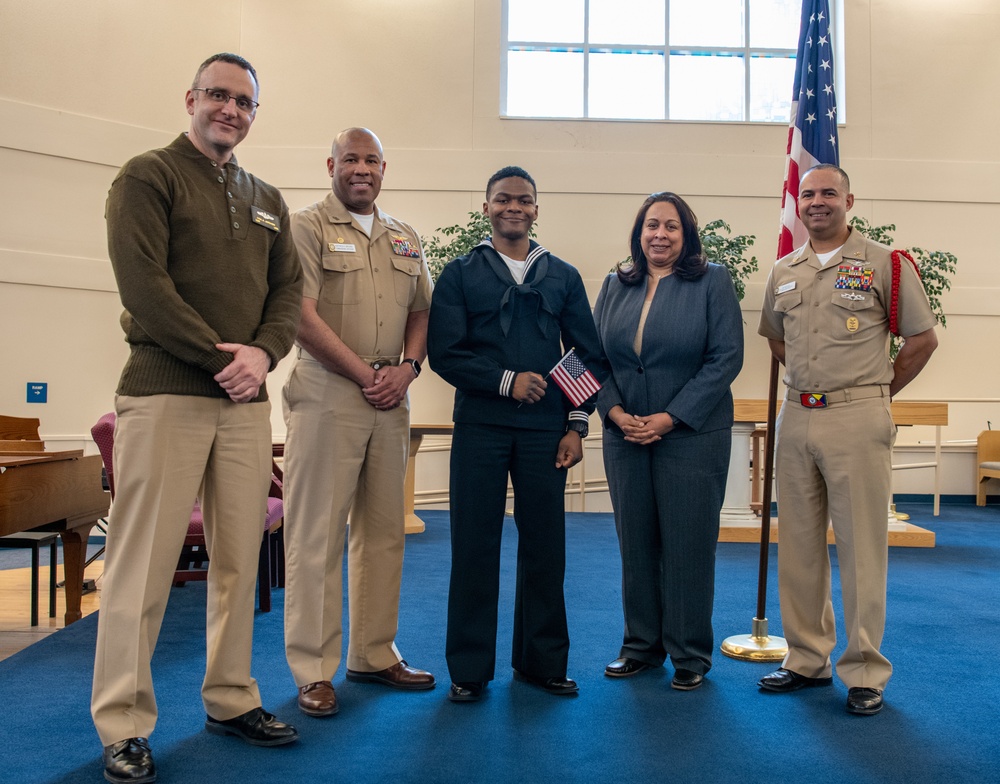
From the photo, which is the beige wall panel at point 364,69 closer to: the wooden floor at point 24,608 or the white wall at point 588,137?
the white wall at point 588,137

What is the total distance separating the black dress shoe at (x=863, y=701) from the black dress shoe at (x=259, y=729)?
1591 millimetres

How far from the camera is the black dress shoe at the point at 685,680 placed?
9.07 feet

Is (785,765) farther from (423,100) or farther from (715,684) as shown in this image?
(423,100)

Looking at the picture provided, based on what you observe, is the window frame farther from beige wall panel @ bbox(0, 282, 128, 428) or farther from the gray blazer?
the gray blazer

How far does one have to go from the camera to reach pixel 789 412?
2.87 m

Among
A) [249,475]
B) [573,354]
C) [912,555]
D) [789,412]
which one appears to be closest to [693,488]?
[789,412]

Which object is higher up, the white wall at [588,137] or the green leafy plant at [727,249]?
the white wall at [588,137]

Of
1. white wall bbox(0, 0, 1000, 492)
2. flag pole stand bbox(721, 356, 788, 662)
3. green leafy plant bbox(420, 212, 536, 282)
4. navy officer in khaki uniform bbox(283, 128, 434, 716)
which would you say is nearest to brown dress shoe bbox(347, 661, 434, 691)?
navy officer in khaki uniform bbox(283, 128, 434, 716)

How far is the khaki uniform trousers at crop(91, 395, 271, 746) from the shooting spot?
6.79ft

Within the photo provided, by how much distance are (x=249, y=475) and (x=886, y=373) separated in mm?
1945

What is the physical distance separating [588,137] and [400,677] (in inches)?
267

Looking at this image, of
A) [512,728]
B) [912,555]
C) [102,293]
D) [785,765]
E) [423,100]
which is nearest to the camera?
[785,765]

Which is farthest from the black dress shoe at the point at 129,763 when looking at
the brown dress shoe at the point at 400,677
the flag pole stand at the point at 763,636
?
the flag pole stand at the point at 763,636

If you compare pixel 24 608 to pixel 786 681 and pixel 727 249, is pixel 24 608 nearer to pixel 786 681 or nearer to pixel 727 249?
pixel 786 681
